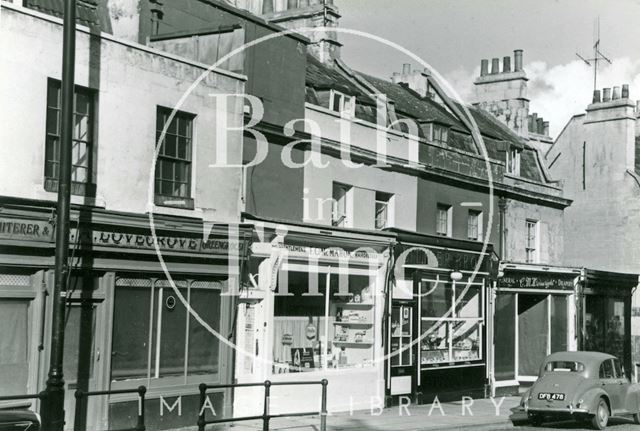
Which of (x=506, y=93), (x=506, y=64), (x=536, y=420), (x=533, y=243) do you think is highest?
(x=506, y=64)

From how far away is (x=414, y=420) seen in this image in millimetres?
17078

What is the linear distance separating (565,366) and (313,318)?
18.8 ft

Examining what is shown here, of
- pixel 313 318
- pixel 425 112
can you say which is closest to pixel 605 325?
pixel 425 112

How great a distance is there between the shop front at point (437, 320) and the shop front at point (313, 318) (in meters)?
0.77

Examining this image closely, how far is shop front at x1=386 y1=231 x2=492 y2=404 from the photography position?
20156 mm

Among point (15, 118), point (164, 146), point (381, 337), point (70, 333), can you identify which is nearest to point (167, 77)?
point (164, 146)

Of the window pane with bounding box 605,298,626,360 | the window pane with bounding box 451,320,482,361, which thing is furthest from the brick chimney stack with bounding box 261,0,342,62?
the window pane with bounding box 605,298,626,360

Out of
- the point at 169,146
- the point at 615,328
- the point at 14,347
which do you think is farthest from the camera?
the point at 615,328

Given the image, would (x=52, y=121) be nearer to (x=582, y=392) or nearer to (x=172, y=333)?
(x=172, y=333)

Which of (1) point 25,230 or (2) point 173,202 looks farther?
(2) point 173,202

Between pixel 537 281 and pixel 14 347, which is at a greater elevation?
pixel 537 281

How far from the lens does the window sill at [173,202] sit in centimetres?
1513

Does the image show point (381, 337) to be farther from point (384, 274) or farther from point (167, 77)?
point (167, 77)

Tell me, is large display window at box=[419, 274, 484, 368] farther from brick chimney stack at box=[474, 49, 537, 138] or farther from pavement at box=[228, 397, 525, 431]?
brick chimney stack at box=[474, 49, 537, 138]
